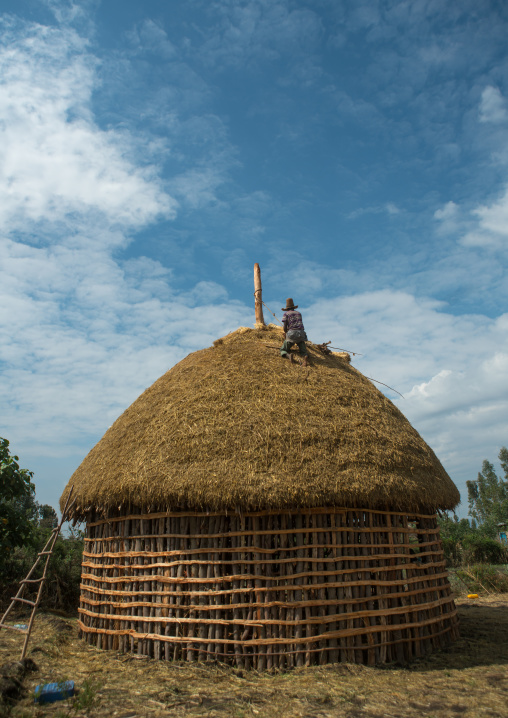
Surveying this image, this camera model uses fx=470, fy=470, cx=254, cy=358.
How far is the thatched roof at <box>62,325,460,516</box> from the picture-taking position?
676 centimetres

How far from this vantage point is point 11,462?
33.8 feet

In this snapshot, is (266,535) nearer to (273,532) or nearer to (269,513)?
(273,532)

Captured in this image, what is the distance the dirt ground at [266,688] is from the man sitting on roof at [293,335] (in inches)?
206

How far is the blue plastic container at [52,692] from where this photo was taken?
5.26m

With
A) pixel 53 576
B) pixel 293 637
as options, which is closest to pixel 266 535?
pixel 293 637

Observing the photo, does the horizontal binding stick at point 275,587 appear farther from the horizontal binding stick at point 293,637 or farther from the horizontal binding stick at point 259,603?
the horizontal binding stick at point 293,637

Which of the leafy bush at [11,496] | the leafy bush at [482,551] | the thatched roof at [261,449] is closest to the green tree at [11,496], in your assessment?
the leafy bush at [11,496]

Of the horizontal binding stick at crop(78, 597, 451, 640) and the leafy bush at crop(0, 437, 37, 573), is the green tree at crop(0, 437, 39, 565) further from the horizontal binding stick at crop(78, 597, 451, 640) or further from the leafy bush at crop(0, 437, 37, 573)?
the horizontal binding stick at crop(78, 597, 451, 640)

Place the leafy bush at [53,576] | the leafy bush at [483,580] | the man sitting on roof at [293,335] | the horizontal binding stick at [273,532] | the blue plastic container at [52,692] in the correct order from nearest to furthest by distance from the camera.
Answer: the blue plastic container at [52,692] < the horizontal binding stick at [273,532] < the man sitting on roof at [293,335] < the leafy bush at [53,576] < the leafy bush at [483,580]

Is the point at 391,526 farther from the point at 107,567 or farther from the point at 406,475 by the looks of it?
the point at 107,567

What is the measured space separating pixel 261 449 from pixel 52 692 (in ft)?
12.6

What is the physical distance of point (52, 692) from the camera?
17.4ft

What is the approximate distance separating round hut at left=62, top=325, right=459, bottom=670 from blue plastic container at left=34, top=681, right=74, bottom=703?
161 cm

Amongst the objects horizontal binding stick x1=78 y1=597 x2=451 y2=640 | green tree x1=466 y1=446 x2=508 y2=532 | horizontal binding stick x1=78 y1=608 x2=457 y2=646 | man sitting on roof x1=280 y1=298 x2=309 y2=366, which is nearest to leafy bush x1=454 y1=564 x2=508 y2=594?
horizontal binding stick x1=78 y1=608 x2=457 y2=646
